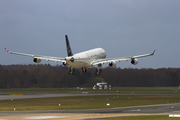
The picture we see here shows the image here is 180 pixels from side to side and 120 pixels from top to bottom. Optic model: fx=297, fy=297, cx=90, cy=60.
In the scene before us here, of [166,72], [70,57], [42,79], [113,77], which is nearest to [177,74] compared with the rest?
[166,72]

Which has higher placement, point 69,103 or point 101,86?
point 101,86

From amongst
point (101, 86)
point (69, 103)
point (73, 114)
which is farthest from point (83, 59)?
point (101, 86)

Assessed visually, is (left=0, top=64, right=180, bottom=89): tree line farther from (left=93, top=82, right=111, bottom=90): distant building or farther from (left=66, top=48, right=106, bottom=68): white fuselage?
(left=66, top=48, right=106, bottom=68): white fuselage

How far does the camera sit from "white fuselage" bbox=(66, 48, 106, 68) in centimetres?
6764

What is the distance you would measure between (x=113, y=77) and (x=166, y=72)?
44349 mm

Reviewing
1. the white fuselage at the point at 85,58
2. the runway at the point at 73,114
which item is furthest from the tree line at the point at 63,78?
the runway at the point at 73,114

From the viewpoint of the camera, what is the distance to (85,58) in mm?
70875

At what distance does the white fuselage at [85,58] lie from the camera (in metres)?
67.6

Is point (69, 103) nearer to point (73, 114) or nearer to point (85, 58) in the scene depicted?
point (85, 58)

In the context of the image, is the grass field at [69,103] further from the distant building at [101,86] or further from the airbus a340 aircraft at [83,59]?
the distant building at [101,86]

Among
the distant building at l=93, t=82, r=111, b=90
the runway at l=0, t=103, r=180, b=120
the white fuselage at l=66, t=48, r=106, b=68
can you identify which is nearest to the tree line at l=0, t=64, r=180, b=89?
the distant building at l=93, t=82, r=111, b=90

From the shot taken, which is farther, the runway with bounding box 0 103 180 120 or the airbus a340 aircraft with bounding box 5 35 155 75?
the airbus a340 aircraft with bounding box 5 35 155 75

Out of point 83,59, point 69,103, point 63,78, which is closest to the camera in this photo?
point 69,103

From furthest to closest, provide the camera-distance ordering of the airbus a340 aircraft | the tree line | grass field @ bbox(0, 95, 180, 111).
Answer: the tree line → the airbus a340 aircraft → grass field @ bbox(0, 95, 180, 111)
